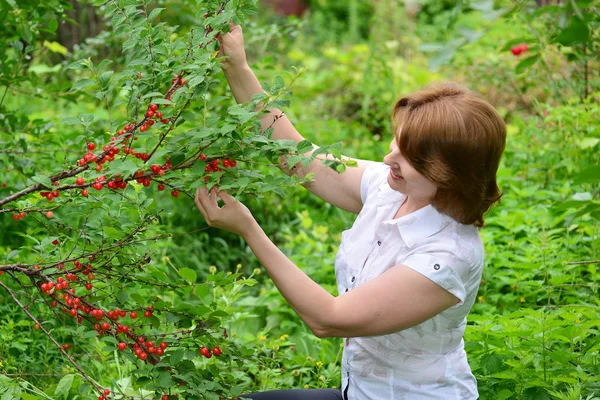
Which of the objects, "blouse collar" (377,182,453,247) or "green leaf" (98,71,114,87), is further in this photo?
"blouse collar" (377,182,453,247)

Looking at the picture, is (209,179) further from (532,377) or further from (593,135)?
(593,135)

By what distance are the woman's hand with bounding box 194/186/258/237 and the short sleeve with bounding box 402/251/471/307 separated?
39cm

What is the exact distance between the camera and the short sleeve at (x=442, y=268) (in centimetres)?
179

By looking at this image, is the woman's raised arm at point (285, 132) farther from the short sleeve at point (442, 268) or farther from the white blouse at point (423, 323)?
the short sleeve at point (442, 268)

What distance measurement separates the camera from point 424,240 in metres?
1.87

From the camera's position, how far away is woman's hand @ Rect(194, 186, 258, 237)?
175 cm

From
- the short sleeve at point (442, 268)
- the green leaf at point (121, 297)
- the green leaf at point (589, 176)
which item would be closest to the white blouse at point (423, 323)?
the short sleeve at point (442, 268)

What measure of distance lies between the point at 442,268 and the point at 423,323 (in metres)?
0.19

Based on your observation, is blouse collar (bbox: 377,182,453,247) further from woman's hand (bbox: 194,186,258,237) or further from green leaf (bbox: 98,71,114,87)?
green leaf (bbox: 98,71,114,87)

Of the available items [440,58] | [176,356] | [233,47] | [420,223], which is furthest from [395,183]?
[440,58]

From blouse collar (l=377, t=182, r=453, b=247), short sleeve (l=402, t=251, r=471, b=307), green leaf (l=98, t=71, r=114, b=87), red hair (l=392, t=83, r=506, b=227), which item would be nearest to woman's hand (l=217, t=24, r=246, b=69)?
green leaf (l=98, t=71, r=114, b=87)

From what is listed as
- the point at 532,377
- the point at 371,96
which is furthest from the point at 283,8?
the point at 532,377

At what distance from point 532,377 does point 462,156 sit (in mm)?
823

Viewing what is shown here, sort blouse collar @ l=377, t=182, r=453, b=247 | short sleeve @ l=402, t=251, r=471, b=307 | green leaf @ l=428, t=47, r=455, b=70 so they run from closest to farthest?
green leaf @ l=428, t=47, r=455, b=70 → short sleeve @ l=402, t=251, r=471, b=307 → blouse collar @ l=377, t=182, r=453, b=247
